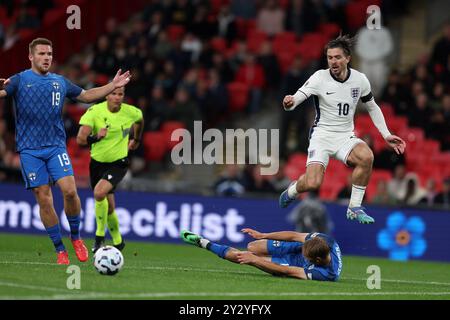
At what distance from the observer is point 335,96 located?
14758mm

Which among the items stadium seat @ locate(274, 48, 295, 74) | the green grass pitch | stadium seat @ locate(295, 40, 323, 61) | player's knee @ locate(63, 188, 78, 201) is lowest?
the green grass pitch

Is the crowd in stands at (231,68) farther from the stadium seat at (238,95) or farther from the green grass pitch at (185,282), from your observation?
the green grass pitch at (185,282)

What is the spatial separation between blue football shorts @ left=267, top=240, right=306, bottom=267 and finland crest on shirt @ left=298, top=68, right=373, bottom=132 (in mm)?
2165

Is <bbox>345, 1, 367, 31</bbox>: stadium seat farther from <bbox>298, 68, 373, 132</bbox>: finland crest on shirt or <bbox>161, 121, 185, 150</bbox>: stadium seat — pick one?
<bbox>298, 68, 373, 132</bbox>: finland crest on shirt

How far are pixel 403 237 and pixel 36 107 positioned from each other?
30.3 ft

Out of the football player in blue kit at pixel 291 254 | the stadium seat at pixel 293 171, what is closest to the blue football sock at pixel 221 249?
the football player in blue kit at pixel 291 254

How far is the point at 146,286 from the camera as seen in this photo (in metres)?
11.7

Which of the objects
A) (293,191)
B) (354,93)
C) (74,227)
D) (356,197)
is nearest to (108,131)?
(74,227)

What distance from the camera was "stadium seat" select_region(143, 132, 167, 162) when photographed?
79.1ft

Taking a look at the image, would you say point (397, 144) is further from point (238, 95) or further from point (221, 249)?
point (238, 95)

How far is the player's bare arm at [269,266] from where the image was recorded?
1291 centimetres

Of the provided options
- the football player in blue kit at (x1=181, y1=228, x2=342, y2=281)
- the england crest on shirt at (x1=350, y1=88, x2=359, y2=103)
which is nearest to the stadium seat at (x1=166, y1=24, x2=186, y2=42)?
the england crest on shirt at (x1=350, y1=88, x2=359, y2=103)

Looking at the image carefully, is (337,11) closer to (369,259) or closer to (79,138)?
(369,259)

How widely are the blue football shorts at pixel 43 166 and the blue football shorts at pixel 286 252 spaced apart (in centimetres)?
269
